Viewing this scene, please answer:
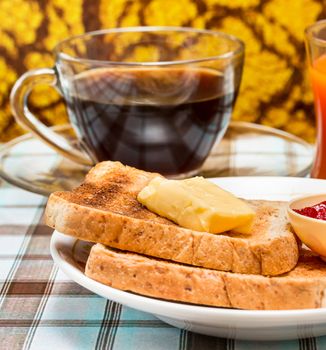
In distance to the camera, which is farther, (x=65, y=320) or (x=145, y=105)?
(x=145, y=105)

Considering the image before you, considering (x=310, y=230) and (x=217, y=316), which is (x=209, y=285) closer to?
(x=217, y=316)

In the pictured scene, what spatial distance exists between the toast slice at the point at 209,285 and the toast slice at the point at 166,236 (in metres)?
0.03

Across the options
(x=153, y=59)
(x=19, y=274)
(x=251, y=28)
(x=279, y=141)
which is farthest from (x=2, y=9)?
(x=19, y=274)

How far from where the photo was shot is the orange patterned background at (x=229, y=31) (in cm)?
190

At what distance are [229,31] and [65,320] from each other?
995 mm

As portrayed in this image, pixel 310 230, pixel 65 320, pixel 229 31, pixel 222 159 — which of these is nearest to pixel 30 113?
pixel 222 159

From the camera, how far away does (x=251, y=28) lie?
6.27 ft

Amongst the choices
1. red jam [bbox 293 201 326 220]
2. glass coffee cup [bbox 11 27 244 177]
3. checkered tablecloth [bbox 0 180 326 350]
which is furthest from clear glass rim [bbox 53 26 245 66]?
red jam [bbox 293 201 326 220]

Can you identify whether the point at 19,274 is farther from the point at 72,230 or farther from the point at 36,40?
the point at 36,40

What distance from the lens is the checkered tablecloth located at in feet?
3.35

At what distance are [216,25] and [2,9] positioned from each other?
47cm

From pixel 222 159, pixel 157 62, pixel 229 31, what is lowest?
pixel 222 159

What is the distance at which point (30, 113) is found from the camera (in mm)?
1671

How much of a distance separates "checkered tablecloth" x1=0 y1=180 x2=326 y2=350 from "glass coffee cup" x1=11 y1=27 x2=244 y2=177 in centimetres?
31
